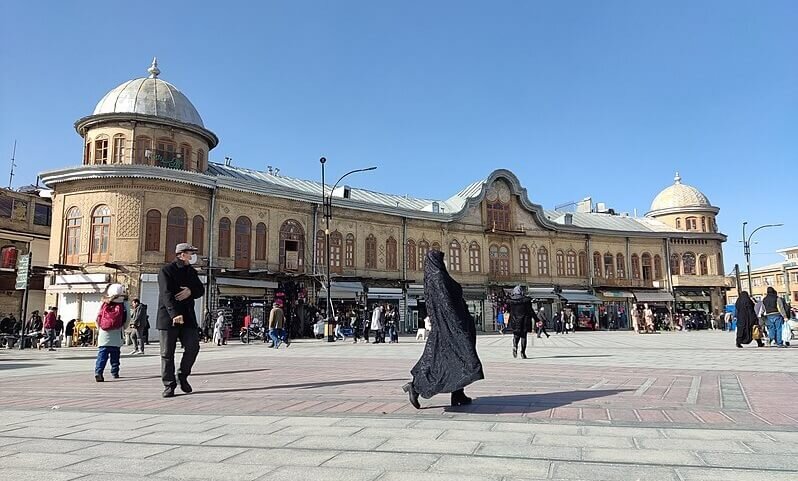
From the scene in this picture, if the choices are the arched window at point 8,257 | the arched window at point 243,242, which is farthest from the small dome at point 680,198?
the arched window at point 8,257

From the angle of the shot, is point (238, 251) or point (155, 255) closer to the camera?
point (155, 255)

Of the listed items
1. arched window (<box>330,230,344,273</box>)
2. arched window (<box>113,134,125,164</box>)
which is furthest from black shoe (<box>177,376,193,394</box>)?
arched window (<box>330,230,344,273</box>)

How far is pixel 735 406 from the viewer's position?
6.15 meters

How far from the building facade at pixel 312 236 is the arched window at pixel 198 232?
0.07 metres

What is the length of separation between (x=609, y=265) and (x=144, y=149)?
106ft

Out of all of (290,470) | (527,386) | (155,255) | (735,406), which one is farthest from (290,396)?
(155,255)

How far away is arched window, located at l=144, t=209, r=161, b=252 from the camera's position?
89.0ft

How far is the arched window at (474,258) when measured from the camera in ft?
129

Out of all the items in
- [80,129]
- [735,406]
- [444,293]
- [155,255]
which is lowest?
[735,406]

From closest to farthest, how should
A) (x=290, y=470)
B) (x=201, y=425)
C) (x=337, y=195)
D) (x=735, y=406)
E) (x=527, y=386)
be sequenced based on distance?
(x=290, y=470) → (x=201, y=425) → (x=735, y=406) → (x=527, y=386) → (x=337, y=195)

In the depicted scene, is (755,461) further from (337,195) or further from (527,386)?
(337,195)

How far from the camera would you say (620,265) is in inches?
1769

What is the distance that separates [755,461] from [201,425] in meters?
4.22

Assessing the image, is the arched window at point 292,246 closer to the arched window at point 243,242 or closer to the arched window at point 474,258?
the arched window at point 243,242
